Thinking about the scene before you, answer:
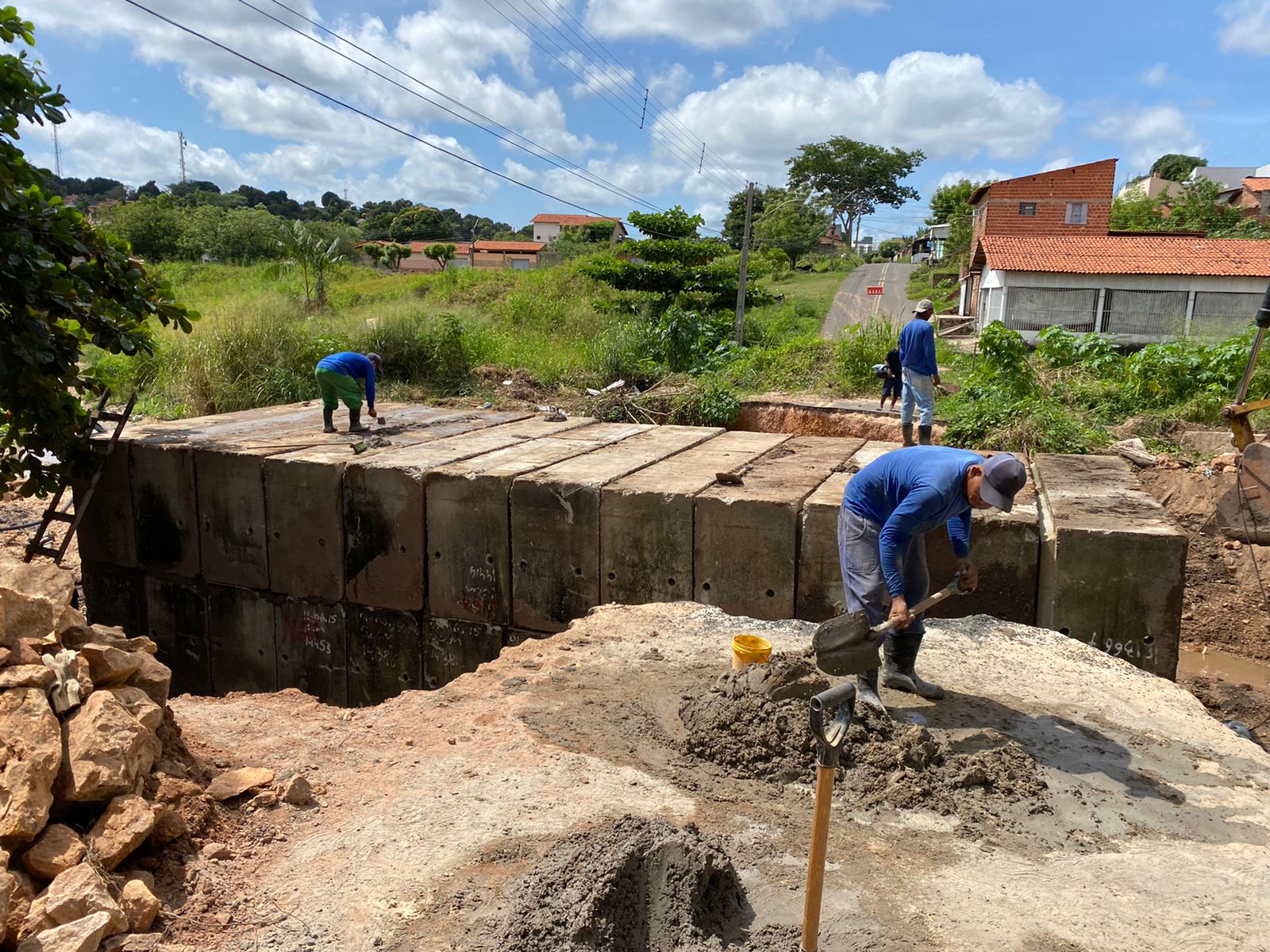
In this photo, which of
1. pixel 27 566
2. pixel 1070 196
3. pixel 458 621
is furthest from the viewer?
pixel 1070 196

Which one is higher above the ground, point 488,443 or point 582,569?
point 488,443

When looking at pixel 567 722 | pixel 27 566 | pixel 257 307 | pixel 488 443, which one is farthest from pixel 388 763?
pixel 257 307

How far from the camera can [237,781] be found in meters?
3.76

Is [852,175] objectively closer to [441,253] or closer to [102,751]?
[441,253]

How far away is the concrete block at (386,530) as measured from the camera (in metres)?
7.76

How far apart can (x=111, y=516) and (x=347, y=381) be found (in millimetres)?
2795

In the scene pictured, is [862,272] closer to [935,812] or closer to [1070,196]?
[1070,196]

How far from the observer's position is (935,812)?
3918mm

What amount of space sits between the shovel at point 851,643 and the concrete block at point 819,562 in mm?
2134

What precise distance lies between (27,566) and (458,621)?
3.94 meters

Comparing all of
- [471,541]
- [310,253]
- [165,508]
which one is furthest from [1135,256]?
[165,508]

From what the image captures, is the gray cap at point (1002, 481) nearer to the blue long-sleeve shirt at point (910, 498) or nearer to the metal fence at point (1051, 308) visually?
the blue long-sleeve shirt at point (910, 498)

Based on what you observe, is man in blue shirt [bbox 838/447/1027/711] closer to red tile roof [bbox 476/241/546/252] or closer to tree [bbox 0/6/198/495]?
tree [bbox 0/6/198/495]

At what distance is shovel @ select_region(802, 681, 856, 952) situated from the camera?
8.54ft
